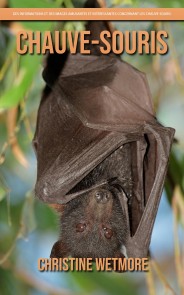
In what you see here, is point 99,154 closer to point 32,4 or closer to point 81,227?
point 81,227

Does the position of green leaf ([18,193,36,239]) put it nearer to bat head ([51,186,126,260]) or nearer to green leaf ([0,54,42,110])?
bat head ([51,186,126,260])

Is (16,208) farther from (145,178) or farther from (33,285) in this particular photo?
(145,178)

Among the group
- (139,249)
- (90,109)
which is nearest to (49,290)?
(139,249)

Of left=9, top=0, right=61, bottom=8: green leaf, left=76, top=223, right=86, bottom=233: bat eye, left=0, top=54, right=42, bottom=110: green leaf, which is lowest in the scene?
left=76, top=223, right=86, bottom=233: bat eye

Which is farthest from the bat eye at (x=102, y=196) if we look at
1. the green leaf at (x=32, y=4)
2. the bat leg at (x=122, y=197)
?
the green leaf at (x=32, y=4)

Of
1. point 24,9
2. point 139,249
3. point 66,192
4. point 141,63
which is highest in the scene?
point 141,63

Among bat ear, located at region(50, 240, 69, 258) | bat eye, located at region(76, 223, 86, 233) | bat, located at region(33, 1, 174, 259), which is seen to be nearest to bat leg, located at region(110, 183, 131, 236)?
bat, located at region(33, 1, 174, 259)

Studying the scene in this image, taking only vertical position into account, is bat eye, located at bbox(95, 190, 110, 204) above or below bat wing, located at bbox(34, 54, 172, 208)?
below

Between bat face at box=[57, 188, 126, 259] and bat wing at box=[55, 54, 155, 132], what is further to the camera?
bat face at box=[57, 188, 126, 259]
